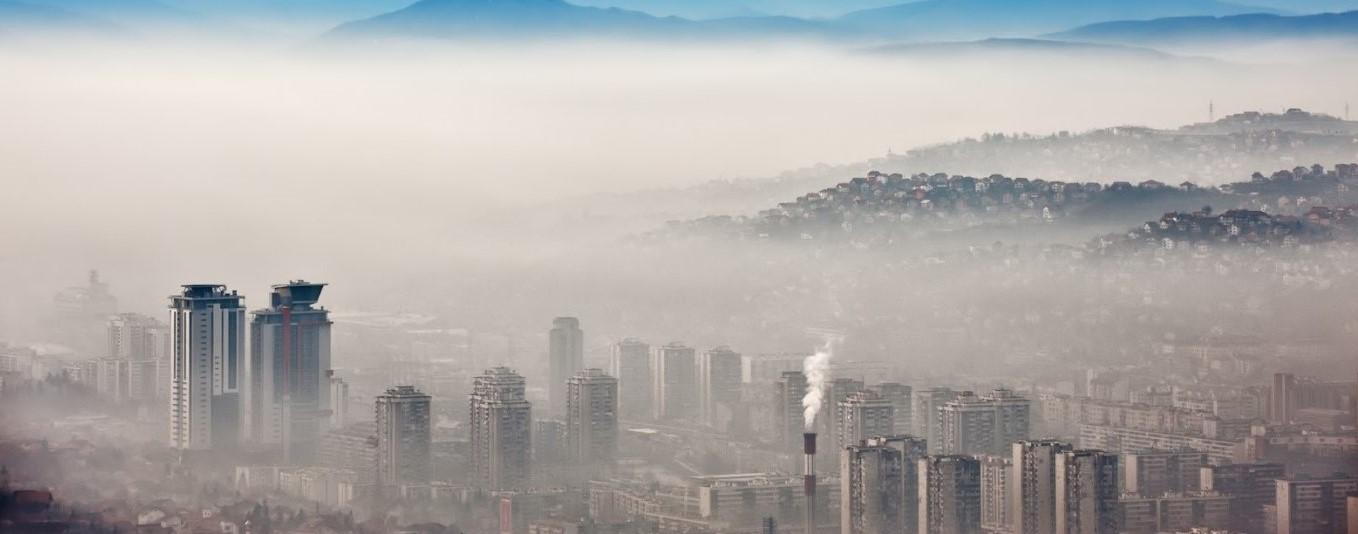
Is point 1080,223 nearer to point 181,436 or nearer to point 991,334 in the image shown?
point 991,334

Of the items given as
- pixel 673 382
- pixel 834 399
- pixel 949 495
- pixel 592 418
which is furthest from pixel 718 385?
pixel 949 495

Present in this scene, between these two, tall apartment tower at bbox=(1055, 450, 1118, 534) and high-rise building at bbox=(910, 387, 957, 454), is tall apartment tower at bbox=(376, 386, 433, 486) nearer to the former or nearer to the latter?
high-rise building at bbox=(910, 387, 957, 454)

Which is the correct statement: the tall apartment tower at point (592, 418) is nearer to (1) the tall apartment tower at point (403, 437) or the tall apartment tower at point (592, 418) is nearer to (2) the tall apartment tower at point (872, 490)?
(1) the tall apartment tower at point (403, 437)

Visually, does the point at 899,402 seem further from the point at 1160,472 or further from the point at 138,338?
the point at 138,338

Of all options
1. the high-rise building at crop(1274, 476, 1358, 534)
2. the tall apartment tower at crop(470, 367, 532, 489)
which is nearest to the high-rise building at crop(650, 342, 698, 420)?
the tall apartment tower at crop(470, 367, 532, 489)

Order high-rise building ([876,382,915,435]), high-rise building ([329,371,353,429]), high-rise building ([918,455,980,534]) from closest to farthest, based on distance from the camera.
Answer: high-rise building ([918,455,980,534]), high-rise building ([876,382,915,435]), high-rise building ([329,371,353,429])

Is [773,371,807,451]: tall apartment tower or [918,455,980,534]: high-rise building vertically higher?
[773,371,807,451]: tall apartment tower

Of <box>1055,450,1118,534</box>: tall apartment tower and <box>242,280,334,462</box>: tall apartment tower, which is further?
<box>242,280,334,462</box>: tall apartment tower
